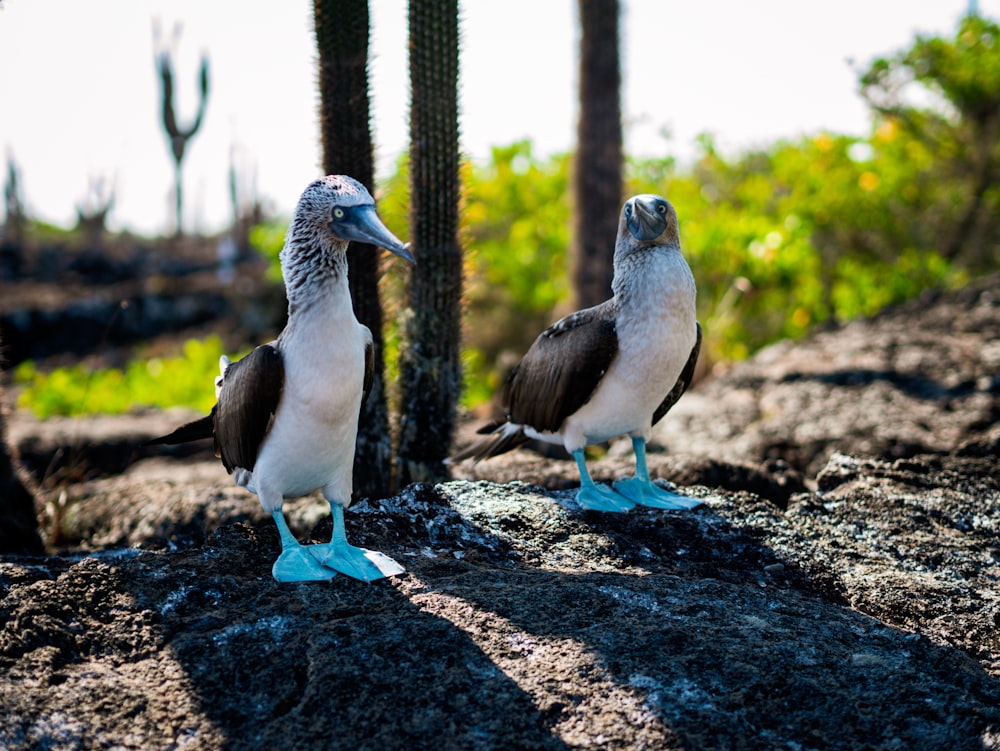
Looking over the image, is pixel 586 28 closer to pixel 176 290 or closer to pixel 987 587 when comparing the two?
pixel 987 587

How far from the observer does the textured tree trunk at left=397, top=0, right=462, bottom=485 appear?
4719mm

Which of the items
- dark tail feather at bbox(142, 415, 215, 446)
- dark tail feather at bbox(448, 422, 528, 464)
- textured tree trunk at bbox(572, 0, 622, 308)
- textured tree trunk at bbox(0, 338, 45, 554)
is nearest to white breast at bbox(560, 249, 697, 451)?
dark tail feather at bbox(448, 422, 528, 464)

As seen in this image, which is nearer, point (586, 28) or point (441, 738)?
point (441, 738)

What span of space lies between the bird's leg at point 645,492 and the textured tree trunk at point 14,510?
9.75 feet

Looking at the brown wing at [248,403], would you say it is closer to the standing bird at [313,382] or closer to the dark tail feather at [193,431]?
the standing bird at [313,382]

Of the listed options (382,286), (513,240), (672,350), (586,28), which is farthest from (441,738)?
(513,240)

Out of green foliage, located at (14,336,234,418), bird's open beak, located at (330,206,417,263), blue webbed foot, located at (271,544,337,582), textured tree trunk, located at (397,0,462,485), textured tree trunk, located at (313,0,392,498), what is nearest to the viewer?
bird's open beak, located at (330,206,417,263)

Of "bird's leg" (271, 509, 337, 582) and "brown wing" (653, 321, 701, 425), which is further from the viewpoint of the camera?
"brown wing" (653, 321, 701, 425)

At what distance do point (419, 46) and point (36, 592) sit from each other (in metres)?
3.13

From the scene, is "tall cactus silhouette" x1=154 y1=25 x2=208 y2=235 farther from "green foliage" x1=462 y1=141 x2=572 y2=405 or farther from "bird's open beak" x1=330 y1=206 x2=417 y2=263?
"bird's open beak" x1=330 y1=206 x2=417 y2=263

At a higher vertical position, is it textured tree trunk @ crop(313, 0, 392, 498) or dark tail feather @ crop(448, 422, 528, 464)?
textured tree trunk @ crop(313, 0, 392, 498)

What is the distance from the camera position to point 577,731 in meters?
2.35

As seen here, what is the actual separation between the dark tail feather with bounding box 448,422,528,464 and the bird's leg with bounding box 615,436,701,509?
62 centimetres

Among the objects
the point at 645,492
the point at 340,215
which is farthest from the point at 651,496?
the point at 340,215
